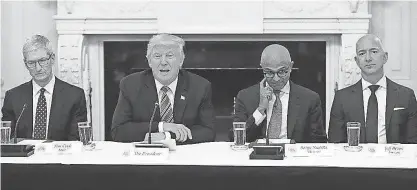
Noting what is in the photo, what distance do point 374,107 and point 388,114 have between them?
80mm

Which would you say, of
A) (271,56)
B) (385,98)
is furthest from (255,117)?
(385,98)

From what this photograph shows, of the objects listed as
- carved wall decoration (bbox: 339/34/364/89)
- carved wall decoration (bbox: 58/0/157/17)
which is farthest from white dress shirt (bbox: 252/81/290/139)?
carved wall decoration (bbox: 58/0/157/17)

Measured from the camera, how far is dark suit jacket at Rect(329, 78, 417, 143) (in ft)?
11.1

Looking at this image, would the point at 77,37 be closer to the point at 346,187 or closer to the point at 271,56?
the point at 271,56

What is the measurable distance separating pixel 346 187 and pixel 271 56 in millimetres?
1134

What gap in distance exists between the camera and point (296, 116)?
337cm

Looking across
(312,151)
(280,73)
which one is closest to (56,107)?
(280,73)

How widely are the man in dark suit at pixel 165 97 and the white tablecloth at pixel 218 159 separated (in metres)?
0.63

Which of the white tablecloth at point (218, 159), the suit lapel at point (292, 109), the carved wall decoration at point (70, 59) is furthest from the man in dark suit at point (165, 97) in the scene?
the carved wall decoration at point (70, 59)

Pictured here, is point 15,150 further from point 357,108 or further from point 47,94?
point 357,108

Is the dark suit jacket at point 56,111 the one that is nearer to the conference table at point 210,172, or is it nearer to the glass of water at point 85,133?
the glass of water at point 85,133

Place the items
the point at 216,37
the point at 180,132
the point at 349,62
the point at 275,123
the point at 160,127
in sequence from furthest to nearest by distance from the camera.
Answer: the point at 216,37, the point at 349,62, the point at 275,123, the point at 160,127, the point at 180,132

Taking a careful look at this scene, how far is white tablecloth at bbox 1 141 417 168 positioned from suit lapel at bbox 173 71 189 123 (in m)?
0.66

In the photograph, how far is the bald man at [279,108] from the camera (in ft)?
11.0
